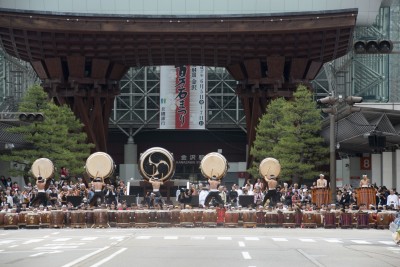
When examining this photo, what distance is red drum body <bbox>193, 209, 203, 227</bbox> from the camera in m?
48.1

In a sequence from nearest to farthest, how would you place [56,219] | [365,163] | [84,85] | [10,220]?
[10,220]
[56,219]
[365,163]
[84,85]

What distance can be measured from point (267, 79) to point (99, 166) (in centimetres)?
3342

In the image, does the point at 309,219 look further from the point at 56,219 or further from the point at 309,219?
the point at 56,219

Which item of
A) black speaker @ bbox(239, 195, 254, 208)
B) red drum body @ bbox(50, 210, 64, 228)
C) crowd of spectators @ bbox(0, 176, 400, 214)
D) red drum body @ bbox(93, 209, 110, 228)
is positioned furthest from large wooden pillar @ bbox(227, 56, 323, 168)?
red drum body @ bbox(50, 210, 64, 228)

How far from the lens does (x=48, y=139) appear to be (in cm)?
7581

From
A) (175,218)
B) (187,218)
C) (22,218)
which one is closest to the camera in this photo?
(22,218)

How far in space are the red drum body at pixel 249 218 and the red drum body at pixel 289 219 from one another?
1.37 m

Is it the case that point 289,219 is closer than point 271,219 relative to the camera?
Yes

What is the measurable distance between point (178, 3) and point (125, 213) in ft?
134

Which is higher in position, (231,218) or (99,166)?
(99,166)

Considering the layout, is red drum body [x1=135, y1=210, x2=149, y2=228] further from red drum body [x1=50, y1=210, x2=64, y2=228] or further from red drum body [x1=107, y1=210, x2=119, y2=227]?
red drum body [x1=50, y1=210, x2=64, y2=228]

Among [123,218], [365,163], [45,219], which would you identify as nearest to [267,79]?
[365,163]

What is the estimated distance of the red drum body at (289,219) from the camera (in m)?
47.6

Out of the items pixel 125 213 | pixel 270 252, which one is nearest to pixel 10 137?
pixel 125 213
